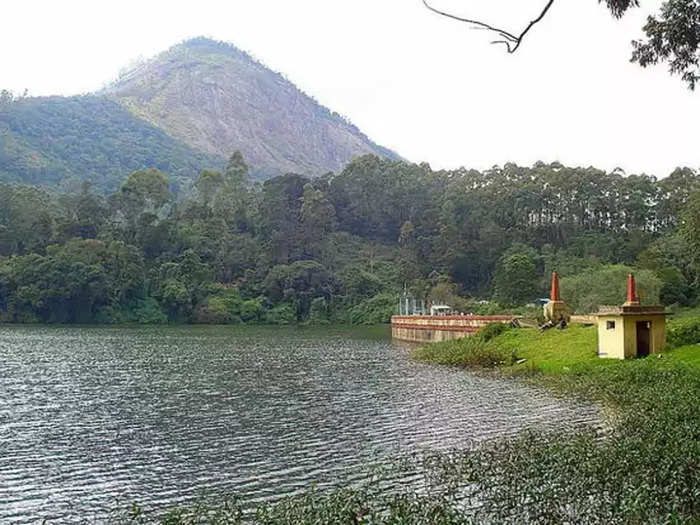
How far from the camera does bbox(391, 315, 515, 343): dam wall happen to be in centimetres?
6066

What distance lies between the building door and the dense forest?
5268 cm

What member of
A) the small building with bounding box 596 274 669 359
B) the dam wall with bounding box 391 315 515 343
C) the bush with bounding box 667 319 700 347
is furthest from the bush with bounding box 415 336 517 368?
the bush with bounding box 667 319 700 347

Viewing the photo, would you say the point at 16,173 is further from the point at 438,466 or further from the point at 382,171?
the point at 438,466

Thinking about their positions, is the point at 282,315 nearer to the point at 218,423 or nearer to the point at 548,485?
the point at 218,423

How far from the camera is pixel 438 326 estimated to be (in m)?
70.0

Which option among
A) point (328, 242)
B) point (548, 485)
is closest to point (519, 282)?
point (328, 242)

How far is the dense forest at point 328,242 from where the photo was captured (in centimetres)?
10925

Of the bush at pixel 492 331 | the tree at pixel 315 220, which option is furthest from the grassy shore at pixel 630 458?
the tree at pixel 315 220

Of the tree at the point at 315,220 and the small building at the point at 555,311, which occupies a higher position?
the tree at the point at 315,220

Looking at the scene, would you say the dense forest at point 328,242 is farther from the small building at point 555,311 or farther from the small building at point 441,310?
the small building at point 555,311

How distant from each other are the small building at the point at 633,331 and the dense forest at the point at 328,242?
173 ft

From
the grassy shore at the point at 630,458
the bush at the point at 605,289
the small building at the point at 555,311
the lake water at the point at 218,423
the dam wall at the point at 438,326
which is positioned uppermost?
the bush at the point at 605,289

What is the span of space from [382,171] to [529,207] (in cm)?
3435

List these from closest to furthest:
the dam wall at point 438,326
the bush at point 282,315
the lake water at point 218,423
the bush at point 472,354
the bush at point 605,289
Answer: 1. the lake water at point 218,423
2. the bush at point 472,354
3. the dam wall at point 438,326
4. the bush at point 605,289
5. the bush at point 282,315
